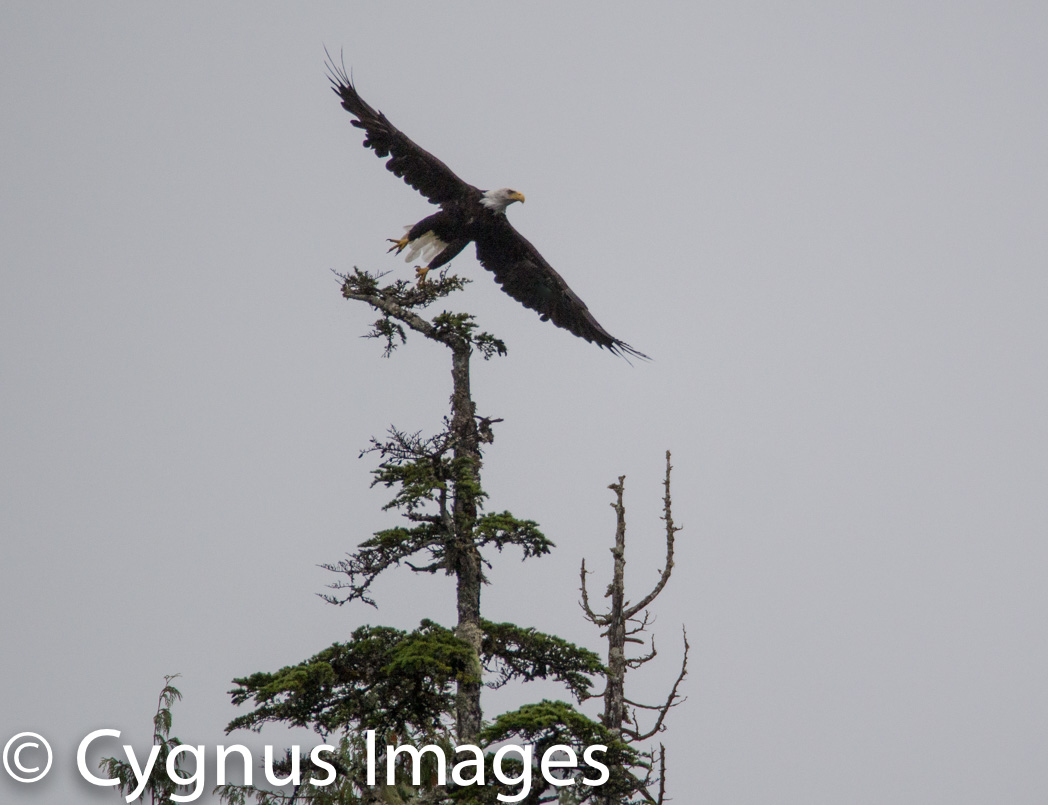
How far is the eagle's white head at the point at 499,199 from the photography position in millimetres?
17844

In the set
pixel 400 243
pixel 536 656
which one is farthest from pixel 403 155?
pixel 536 656

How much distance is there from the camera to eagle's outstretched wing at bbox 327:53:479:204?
17.2 m

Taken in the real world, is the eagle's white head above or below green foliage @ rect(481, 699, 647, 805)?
above

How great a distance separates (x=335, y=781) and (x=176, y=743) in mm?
1867

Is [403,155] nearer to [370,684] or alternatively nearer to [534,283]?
[534,283]

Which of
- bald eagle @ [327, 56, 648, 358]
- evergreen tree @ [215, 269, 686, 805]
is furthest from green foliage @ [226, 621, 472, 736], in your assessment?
bald eagle @ [327, 56, 648, 358]

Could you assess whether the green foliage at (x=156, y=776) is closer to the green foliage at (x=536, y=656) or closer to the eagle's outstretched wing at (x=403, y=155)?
the green foliage at (x=536, y=656)

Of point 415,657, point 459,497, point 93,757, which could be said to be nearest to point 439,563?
point 459,497

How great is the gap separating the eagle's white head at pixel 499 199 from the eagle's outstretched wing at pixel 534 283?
1.83ft

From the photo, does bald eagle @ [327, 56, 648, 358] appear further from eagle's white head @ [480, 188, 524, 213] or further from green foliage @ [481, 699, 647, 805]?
green foliage @ [481, 699, 647, 805]

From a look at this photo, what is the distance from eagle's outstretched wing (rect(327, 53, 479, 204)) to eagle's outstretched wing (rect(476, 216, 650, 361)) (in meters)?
0.99

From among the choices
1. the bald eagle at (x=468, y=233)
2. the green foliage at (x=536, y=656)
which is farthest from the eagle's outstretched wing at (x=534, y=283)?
the green foliage at (x=536, y=656)

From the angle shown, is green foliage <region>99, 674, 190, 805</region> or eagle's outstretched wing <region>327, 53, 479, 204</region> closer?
green foliage <region>99, 674, 190, 805</region>

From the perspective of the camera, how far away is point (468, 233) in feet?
59.3
